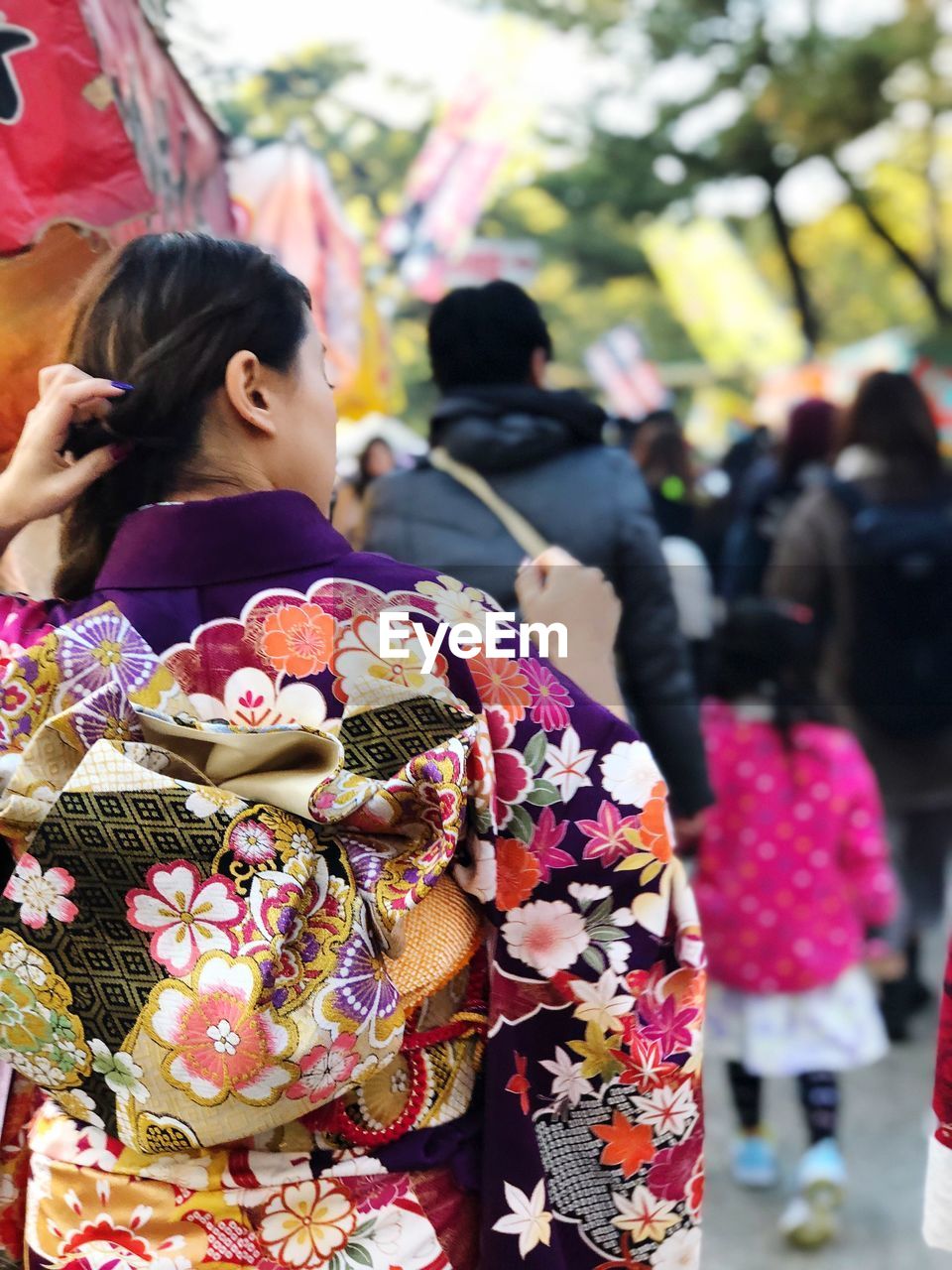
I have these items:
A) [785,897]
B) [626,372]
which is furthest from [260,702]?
[626,372]

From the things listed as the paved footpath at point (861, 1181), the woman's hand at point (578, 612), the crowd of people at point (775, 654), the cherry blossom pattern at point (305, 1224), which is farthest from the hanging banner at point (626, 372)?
the cherry blossom pattern at point (305, 1224)

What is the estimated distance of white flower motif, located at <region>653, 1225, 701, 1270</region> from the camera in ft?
5.31

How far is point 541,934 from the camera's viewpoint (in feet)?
5.04

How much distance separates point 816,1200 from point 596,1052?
201cm

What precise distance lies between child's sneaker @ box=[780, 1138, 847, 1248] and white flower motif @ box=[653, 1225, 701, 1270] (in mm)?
1793

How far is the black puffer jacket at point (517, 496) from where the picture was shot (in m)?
2.43

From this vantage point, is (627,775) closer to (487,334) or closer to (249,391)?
(249,391)

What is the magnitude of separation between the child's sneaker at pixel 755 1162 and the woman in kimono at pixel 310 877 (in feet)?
6.69

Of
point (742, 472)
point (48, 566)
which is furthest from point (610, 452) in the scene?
point (742, 472)

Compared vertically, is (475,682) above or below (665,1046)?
above

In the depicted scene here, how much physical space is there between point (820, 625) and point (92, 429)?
3370 millimetres

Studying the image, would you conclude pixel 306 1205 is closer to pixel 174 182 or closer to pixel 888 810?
pixel 174 182

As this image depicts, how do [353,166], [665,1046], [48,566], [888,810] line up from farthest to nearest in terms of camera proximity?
[888,810] → [353,166] → [48,566] → [665,1046]

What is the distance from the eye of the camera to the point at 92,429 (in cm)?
153
